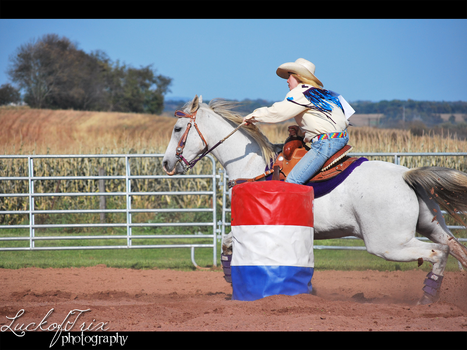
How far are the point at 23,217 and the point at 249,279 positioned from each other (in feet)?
31.0

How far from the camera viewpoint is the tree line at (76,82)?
39312 millimetres

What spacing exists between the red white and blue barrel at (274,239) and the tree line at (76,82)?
1539 inches

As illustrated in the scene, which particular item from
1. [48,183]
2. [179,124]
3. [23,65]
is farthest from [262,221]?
[23,65]

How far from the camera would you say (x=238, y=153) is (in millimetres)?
4867

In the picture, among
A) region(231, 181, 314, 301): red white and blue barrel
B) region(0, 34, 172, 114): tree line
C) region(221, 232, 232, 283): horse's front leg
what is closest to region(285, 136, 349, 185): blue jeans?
region(231, 181, 314, 301): red white and blue barrel

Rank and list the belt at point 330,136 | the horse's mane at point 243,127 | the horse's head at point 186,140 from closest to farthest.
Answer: the belt at point 330,136 → the horse's mane at point 243,127 → the horse's head at point 186,140

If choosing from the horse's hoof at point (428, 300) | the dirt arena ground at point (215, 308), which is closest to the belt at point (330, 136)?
the dirt arena ground at point (215, 308)

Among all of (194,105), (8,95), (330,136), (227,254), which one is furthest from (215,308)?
(8,95)

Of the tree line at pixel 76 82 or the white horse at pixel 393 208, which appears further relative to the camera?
the tree line at pixel 76 82

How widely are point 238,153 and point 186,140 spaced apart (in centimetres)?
58

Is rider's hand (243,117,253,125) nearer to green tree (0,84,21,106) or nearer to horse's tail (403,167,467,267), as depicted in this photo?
horse's tail (403,167,467,267)

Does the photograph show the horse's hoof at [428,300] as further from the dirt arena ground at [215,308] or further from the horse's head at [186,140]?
the horse's head at [186,140]

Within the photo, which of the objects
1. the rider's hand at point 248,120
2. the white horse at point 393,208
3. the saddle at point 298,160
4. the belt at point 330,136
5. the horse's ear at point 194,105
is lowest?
the white horse at point 393,208

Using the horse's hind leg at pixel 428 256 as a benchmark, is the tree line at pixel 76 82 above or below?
above
